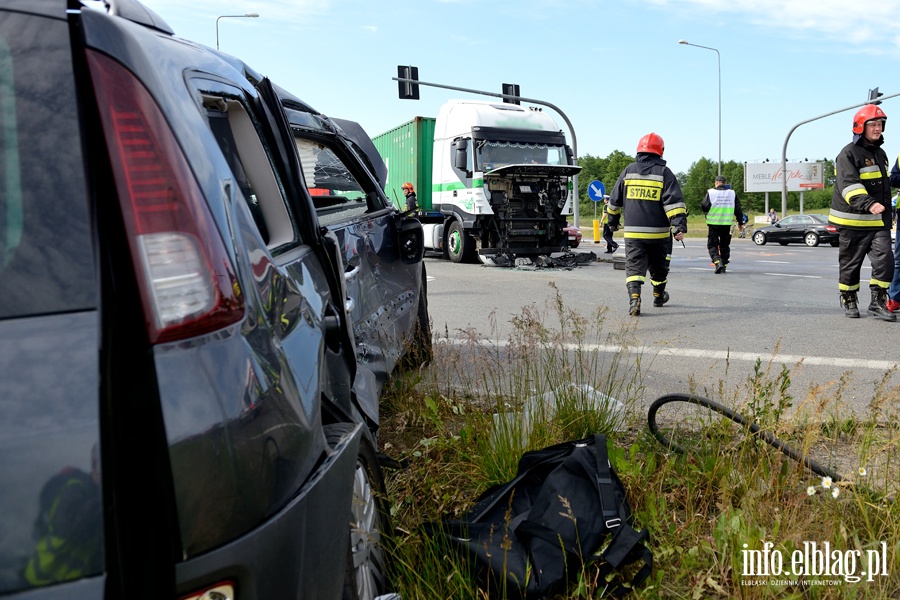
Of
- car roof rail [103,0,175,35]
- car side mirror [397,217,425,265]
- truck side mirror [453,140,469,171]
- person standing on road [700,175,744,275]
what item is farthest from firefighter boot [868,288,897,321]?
truck side mirror [453,140,469,171]

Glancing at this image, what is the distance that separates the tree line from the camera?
10988cm

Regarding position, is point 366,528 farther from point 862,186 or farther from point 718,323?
point 862,186

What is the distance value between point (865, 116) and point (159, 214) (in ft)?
26.1

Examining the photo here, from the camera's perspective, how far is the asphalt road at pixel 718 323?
16.3 ft

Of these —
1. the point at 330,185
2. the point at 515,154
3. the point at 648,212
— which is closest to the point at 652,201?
the point at 648,212

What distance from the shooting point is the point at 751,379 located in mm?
3207

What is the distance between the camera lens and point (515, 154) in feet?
56.3

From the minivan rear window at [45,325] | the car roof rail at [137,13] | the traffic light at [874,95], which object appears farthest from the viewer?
the traffic light at [874,95]

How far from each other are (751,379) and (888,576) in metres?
1.03

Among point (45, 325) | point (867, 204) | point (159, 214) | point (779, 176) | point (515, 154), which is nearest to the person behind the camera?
point (45, 325)

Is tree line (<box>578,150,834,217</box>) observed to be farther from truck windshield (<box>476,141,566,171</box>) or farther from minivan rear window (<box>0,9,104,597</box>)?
minivan rear window (<box>0,9,104,597</box>)

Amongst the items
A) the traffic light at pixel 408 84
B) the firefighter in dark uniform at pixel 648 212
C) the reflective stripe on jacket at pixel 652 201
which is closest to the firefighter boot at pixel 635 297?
the firefighter in dark uniform at pixel 648 212

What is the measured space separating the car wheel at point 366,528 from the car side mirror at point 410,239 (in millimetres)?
2116

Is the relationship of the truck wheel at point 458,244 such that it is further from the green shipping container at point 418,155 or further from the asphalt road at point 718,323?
the asphalt road at point 718,323
